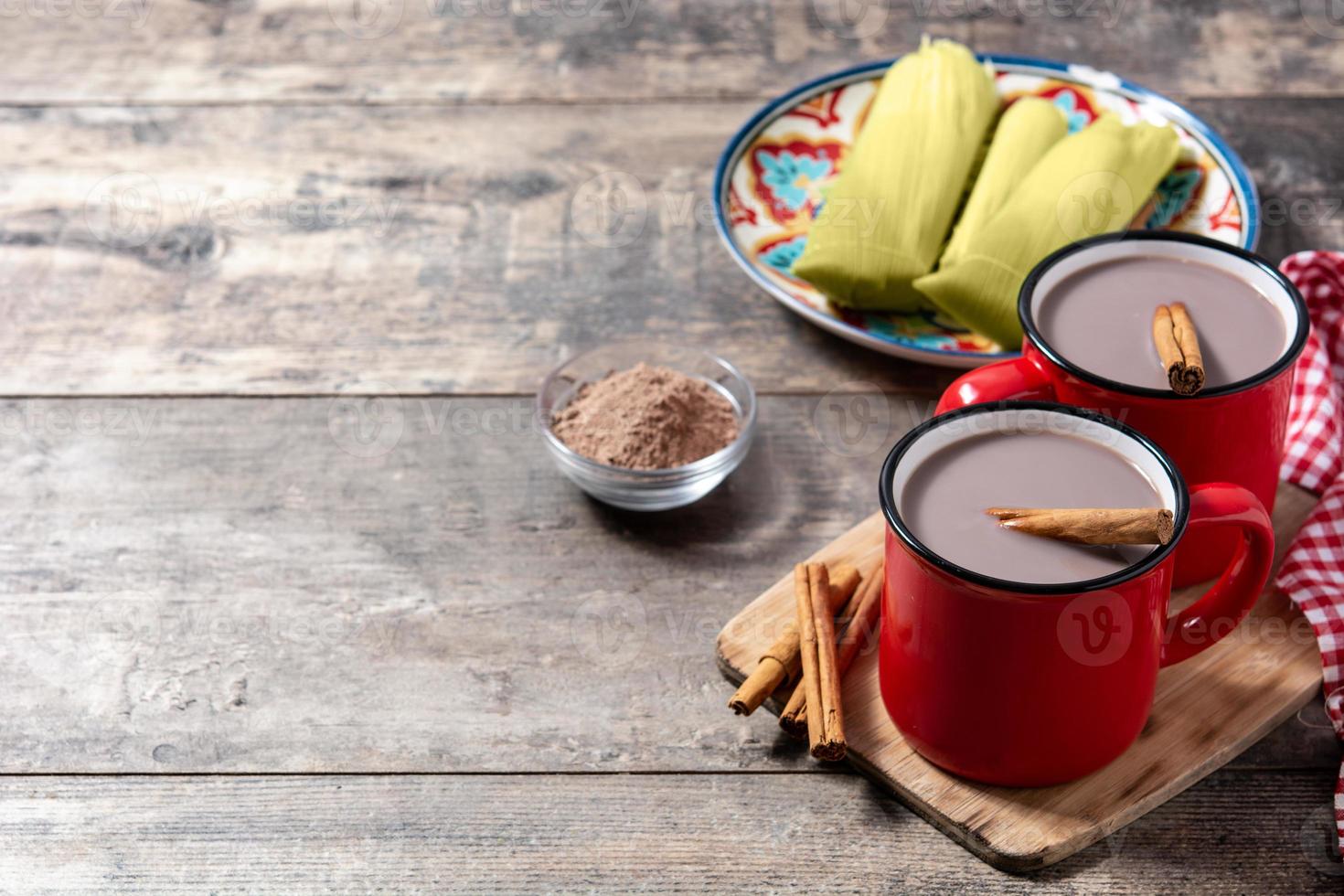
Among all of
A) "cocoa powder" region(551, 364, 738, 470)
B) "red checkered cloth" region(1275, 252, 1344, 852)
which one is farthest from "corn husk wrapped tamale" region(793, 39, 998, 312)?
"red checkered cloth" region(1275, 252, 1344, 852)

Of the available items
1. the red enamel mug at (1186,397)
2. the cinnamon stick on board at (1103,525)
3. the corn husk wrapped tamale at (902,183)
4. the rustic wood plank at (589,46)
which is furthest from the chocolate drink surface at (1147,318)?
the rustic wood plank at (589,46)

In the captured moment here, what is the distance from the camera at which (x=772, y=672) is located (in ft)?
2.37

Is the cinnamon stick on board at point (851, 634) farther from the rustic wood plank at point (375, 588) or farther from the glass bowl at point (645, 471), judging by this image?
the glass bowl at point (645, 471)

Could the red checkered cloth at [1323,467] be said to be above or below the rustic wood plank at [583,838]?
above

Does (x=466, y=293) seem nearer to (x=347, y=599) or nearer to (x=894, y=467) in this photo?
(x=347, y=599)

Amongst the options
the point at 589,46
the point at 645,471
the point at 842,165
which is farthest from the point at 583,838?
the point at 589,46

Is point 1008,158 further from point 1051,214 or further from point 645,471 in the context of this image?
point 645,471

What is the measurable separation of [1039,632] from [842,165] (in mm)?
619

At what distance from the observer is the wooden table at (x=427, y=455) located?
2.25 ft

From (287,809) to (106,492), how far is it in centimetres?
32

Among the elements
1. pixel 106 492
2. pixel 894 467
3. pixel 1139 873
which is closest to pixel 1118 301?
pixel 894 467

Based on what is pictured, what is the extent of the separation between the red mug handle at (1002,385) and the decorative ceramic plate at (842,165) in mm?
199

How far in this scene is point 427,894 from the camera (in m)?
0.66

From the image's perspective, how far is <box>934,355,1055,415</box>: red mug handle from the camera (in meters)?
0.70
